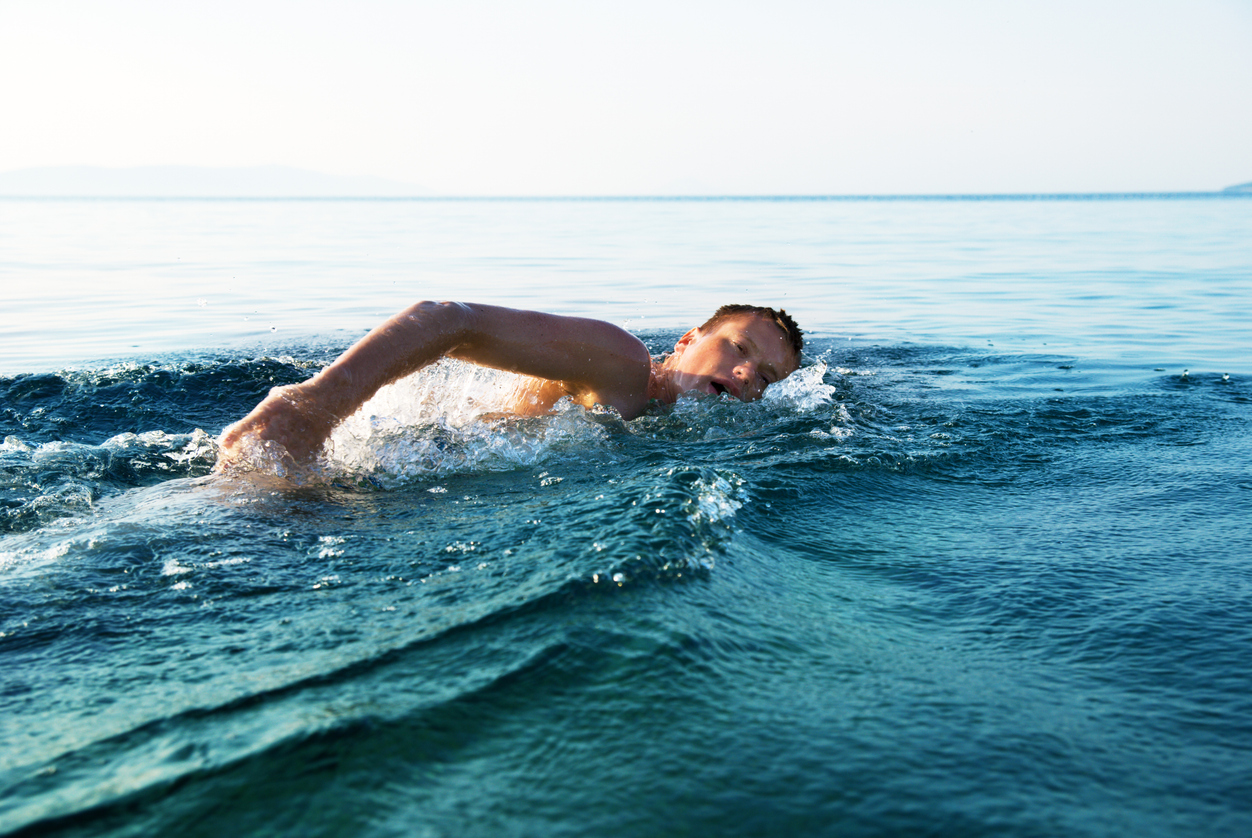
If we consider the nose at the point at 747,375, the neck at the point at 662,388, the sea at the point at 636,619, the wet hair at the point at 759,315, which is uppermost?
the wet hair at the point at 759,315

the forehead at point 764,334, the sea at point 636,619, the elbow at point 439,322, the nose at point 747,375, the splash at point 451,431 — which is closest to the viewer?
the sea at point 636,619

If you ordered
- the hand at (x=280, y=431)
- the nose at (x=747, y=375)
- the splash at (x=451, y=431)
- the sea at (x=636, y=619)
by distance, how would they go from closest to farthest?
the sea at (x=636, y=619), the hand at (x=280, y=431), the splash at (x=451, y=431), the nose at (x=747, y=375)

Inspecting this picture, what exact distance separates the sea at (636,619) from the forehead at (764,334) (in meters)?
0.25

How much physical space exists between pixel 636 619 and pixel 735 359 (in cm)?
278

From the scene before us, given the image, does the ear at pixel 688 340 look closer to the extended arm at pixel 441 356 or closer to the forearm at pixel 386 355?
the extended arm at pixel 441 356

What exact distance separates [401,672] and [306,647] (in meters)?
0.26

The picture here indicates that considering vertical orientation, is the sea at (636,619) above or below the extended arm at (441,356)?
below

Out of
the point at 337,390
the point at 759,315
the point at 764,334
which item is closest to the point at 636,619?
the point at 337,390

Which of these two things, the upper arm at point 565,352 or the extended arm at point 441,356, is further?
the upper arm at point 565,352

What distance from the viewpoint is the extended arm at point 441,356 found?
9.24ft

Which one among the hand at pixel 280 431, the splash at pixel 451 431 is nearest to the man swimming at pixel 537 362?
the hand at pixel 280 431

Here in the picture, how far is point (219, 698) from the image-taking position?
1589 millimetres

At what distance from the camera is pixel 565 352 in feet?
12.0

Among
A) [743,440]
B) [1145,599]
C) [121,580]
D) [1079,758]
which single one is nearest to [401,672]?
[121,580]
